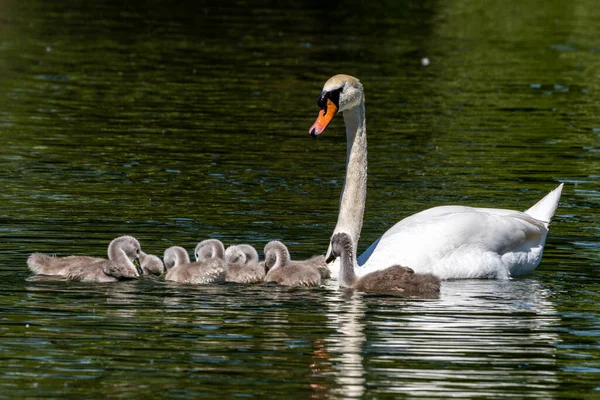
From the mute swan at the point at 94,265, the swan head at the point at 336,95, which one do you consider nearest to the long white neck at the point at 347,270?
the swan head at the point at 336,95

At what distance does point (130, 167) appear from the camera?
18578mm

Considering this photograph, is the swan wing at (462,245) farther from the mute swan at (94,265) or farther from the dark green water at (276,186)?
the mute swan at (94,265)

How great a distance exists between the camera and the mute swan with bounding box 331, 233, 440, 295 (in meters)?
11.8

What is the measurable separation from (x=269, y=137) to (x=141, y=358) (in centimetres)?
1229

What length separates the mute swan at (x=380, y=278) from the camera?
11.8 meters

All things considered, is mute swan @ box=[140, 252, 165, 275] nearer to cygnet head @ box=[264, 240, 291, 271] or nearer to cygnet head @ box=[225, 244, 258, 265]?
cygnet head @ box=[225, 244, 258, 265]

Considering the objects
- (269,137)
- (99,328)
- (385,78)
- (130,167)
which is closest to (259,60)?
(385,78)

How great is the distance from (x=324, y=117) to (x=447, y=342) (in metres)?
3.15

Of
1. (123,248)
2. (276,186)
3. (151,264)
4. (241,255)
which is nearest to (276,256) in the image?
(241,255)

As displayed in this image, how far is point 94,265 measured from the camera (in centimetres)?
1191

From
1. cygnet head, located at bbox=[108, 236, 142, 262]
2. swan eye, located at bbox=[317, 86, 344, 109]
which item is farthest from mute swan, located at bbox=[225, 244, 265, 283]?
swan eye, located at bbox=[317, 86, 344, 109]

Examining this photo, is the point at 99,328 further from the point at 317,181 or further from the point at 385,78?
the point at 385,78

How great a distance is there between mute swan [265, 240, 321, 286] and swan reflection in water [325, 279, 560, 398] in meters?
0.30

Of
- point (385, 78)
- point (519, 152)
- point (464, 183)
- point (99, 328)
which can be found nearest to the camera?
point (99, 328)
